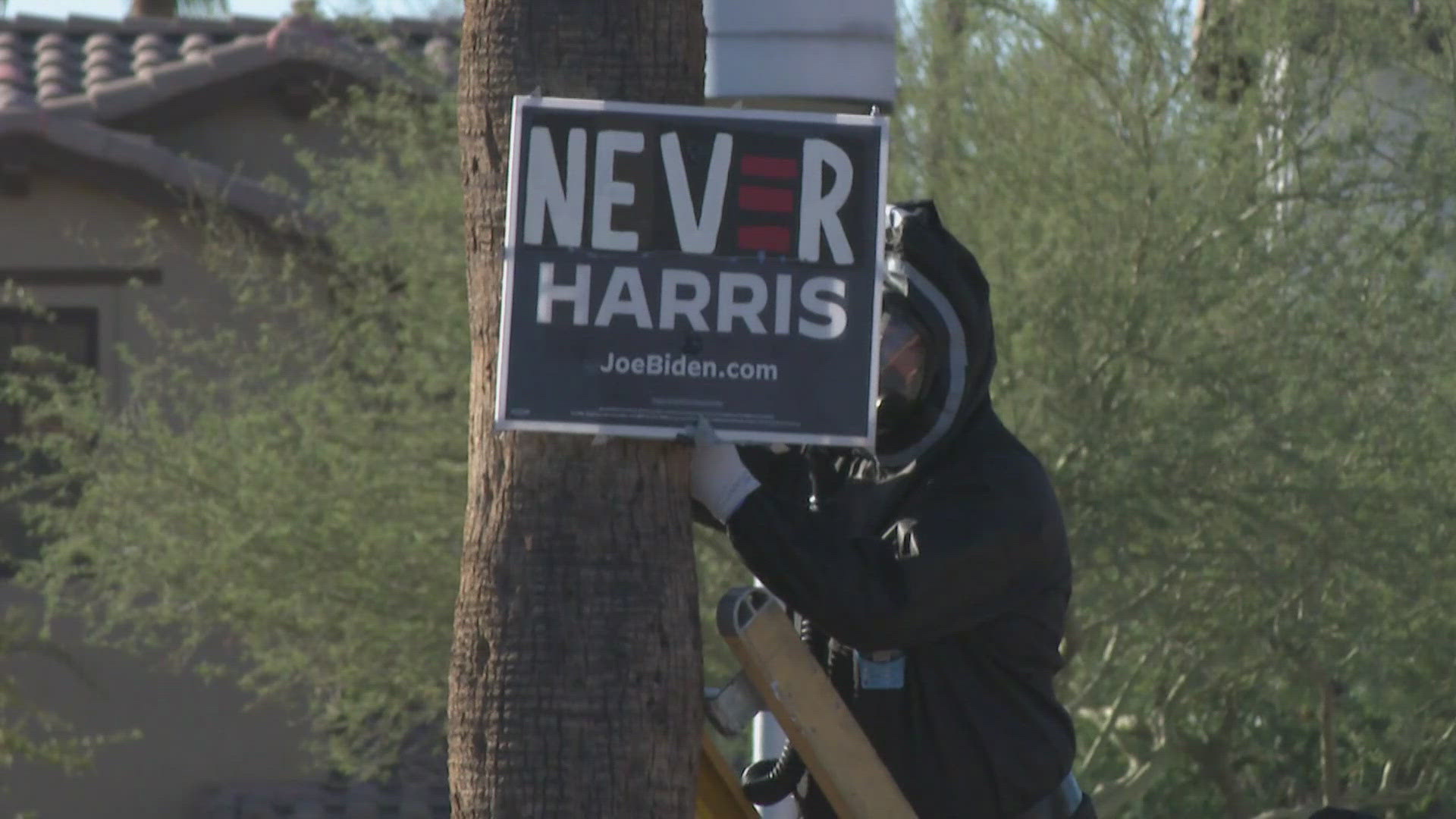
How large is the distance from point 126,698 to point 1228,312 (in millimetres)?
7138

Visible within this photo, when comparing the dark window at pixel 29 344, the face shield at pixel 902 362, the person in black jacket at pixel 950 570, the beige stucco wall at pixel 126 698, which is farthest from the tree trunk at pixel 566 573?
the dark window at pixel 29 344

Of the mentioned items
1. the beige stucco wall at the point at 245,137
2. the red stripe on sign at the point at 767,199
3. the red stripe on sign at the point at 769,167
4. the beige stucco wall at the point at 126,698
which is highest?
the beige stucco wall at the point at 245,137

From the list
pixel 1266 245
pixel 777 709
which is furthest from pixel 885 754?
pixel 1266 245

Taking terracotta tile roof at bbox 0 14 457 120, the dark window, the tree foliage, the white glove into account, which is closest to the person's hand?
the white glove

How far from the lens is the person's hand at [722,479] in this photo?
3.30 metres

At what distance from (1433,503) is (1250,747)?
7.54 feet

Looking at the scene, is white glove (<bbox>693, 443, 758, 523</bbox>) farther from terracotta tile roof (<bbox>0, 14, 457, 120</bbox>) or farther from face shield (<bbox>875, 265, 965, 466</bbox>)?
terracotta tile roof (<bbox>0, 14, 457, 120</bbox>)

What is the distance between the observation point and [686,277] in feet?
10.3

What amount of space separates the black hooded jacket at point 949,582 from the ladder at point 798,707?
7 centimetres

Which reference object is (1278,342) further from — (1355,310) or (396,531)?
(396,531)

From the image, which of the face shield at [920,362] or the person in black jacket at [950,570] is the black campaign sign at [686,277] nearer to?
the person in black jacket at [950,570]

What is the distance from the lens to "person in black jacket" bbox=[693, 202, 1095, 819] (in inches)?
136

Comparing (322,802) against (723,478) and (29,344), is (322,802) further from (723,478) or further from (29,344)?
(723,478)

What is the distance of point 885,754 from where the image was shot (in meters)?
3.61
